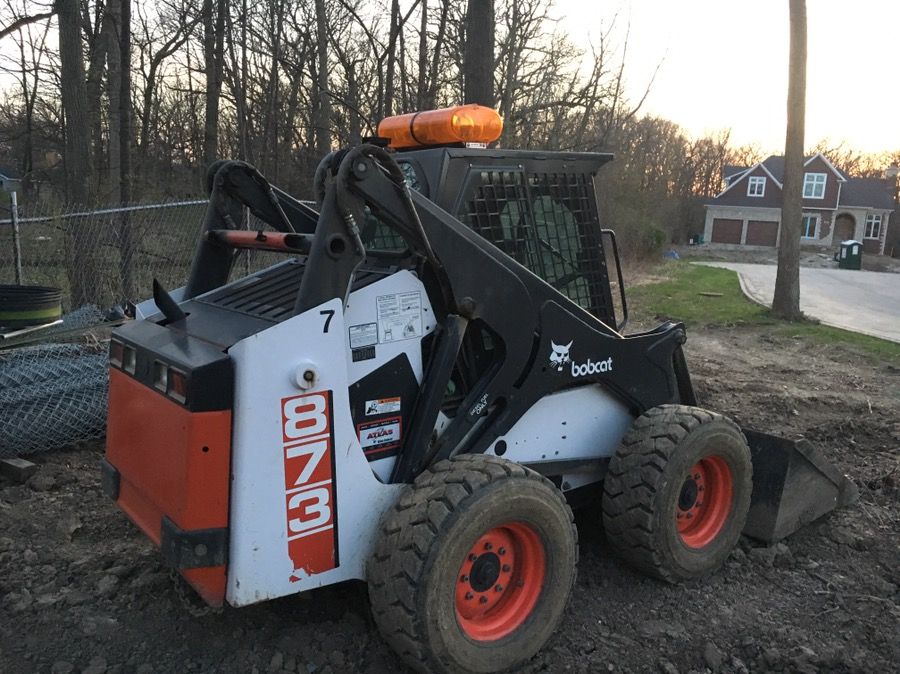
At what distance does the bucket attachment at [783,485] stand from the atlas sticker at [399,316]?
7.27 ft

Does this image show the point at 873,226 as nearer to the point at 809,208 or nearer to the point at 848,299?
the point at 809,208

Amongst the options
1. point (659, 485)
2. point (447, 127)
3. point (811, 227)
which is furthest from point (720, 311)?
point (811, 227)

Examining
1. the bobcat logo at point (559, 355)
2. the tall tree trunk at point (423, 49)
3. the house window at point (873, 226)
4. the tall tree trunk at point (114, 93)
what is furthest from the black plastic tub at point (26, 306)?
the house window at point (873, 226)

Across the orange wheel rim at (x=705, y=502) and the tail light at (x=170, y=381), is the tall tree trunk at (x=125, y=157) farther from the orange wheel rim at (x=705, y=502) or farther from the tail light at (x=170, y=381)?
the orange wheel rim at (x=705, y=502)

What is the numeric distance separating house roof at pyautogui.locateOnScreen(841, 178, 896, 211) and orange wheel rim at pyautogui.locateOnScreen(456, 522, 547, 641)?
201 ft

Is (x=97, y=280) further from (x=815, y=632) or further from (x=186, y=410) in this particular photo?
(x=815, y=632)

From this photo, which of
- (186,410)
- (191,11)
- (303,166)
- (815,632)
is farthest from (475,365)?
(303,166)

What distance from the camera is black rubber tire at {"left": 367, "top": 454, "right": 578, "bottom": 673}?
249 centimetres

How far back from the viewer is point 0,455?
180 inches

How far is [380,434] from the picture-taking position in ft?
9.32

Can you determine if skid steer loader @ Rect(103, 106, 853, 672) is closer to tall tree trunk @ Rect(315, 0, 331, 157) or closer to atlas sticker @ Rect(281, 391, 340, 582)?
atlas sticker @ Rect(281, 391, 340, 582)

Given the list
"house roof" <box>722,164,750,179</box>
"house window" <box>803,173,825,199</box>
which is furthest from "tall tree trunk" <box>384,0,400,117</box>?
"house roof" <box>722,164,750,179</box>

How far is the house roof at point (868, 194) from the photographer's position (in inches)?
2180

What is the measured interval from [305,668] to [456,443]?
996 mm
